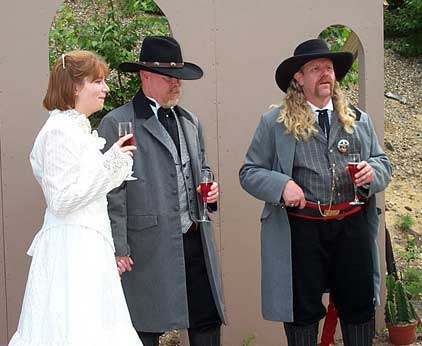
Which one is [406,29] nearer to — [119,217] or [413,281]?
[413,281]

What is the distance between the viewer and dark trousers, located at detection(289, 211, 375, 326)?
438 cm

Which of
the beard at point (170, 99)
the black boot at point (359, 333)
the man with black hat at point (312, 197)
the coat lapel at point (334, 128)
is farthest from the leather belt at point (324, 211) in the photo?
the beard at point (170, 99)

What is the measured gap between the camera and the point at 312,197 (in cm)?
434

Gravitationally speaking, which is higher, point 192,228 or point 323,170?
point 323,170

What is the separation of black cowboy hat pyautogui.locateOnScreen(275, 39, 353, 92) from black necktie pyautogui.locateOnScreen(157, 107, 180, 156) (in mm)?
654

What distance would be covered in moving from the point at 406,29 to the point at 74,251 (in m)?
9.09

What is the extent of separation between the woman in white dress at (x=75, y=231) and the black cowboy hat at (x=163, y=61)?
1.67ft

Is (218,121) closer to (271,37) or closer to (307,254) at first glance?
(271,37)

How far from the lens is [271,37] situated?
5.30m

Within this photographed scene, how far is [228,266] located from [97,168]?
199 cm

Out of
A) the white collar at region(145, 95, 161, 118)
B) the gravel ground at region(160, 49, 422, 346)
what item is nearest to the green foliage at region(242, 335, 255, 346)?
the gravel ground at region(160, 49, 422, 346)

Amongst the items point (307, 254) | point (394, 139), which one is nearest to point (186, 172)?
point (307, 254)

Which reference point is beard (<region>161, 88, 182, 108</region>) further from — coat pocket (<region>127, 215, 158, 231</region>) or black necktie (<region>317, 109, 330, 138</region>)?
black necktie (<region>317, 109, 330, 138</region>)

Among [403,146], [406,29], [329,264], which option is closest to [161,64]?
[329,264]
